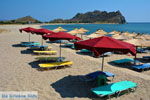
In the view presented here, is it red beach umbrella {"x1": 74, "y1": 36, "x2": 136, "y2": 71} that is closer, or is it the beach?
red beach umbrella {"x1": 74, "y1": 36, "x2": 136, "y2": 71}

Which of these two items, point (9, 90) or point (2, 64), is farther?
point (2, 64)

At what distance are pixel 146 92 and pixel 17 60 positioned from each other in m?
8.11

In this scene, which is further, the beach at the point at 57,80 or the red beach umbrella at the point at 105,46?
the beach at the point at 57,80

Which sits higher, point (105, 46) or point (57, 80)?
point (105, 46)

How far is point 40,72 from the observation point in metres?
9.46

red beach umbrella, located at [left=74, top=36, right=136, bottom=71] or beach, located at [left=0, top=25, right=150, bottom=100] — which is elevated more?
red beach umbrella, located at [left=74, top=36, right=136, bottom=71]

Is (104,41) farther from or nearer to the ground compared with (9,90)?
farther from the ground

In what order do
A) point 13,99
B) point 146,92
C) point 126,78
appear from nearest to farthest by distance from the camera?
point 13,99 < point 146,92 < point 126,78

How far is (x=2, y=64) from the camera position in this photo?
10758 millimetres

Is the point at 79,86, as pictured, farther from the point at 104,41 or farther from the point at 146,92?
the point at 146,92

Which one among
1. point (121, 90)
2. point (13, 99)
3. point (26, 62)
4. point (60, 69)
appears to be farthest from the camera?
point (26, 62)

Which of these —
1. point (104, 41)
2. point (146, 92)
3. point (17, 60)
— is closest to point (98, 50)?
point (104, 41)

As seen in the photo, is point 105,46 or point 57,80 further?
point 57,80

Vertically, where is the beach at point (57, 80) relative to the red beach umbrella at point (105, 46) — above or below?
below
